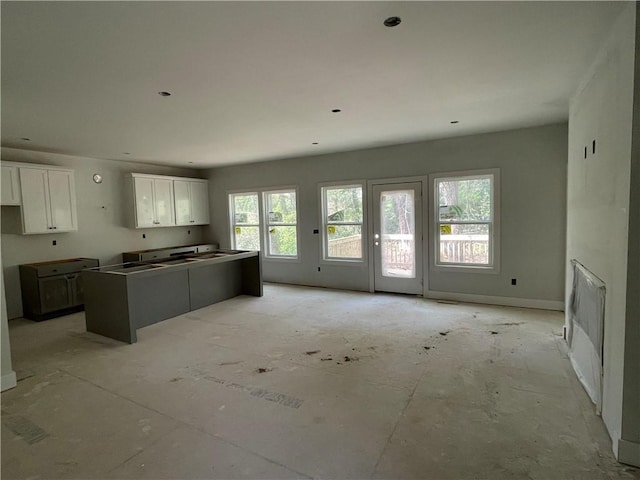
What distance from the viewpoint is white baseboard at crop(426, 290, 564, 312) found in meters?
4.89

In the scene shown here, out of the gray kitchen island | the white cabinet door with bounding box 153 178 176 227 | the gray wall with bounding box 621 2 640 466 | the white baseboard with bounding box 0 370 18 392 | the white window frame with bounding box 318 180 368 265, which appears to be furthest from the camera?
the white cabinet door with bounding box 153 178 176 227

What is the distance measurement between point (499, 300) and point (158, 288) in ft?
16.7

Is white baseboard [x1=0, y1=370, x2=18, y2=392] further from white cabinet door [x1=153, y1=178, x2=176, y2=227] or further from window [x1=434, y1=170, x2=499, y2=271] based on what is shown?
window [x1=434, y1=170, x2=499, y2=271]

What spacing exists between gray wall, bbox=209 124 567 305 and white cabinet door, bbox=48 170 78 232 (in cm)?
420

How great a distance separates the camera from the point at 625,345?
194cm

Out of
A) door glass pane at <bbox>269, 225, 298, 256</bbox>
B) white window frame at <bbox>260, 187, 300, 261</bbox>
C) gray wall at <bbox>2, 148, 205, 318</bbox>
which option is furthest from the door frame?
gray wall at <bbox>2, 148, 205, 318</bbox>

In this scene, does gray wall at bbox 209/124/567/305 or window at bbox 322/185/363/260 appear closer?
gray wall at bbox 209/124/567/305

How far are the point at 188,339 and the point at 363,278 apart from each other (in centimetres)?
334

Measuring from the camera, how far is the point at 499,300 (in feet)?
17.1

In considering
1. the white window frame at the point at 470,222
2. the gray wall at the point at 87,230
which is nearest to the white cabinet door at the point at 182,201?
the gray wall at the point at 87,230

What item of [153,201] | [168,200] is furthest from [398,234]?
[153,201]

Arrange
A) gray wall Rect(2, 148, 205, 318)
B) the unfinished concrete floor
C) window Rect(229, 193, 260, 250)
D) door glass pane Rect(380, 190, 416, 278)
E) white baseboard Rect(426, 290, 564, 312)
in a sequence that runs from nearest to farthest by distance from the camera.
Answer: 1. the unfinished concrete floor
2. white baseboard Rect(426, 290, 564, 312)
3. gray wall Rect(2, 148, 205, 318)
4. door glass pane Rect(380, 190, 416, 278)
5. window Rect(229, 193, 260, 250)

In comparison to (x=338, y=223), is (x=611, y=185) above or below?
above

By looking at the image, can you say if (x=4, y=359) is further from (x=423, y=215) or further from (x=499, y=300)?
(x=499, y=300)
